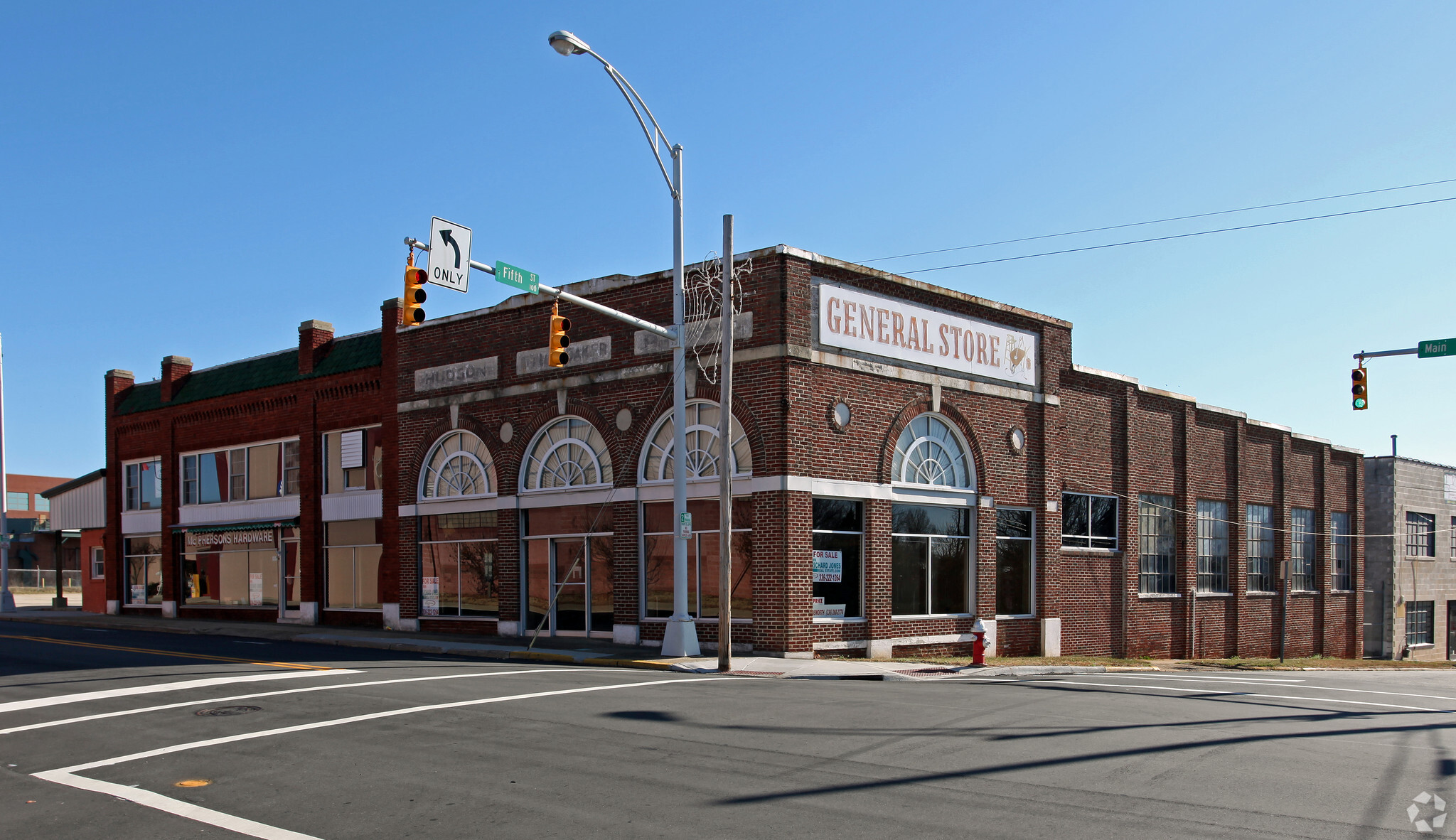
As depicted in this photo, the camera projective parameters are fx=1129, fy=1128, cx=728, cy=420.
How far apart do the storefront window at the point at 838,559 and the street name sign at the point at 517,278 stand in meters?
7.13

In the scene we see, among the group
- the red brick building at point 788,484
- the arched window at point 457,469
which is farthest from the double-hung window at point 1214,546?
the arched window at point 457,469

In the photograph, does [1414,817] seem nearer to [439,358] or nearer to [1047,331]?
[1047,331]

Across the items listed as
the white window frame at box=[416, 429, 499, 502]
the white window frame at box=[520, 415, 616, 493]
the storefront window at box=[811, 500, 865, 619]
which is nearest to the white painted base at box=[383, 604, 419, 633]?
the white window frame at box=[416, 429, 499, 502]

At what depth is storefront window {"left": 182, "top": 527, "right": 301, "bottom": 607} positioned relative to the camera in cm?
3331

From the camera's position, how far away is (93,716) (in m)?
13.5

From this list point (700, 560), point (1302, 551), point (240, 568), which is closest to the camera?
point (700, 560)

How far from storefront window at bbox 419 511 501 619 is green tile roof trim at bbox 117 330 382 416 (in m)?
5.45

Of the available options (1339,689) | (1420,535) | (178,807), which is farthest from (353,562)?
(1420,535)

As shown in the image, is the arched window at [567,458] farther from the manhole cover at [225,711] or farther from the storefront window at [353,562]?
the manhole cover at [225,711]

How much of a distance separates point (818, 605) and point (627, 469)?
197 inches

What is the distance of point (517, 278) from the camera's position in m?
18.3

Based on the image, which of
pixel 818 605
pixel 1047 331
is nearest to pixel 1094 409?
pixel 1047 331

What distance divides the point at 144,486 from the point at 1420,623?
4616cm

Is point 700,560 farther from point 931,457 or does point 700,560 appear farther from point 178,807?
point 178,807
